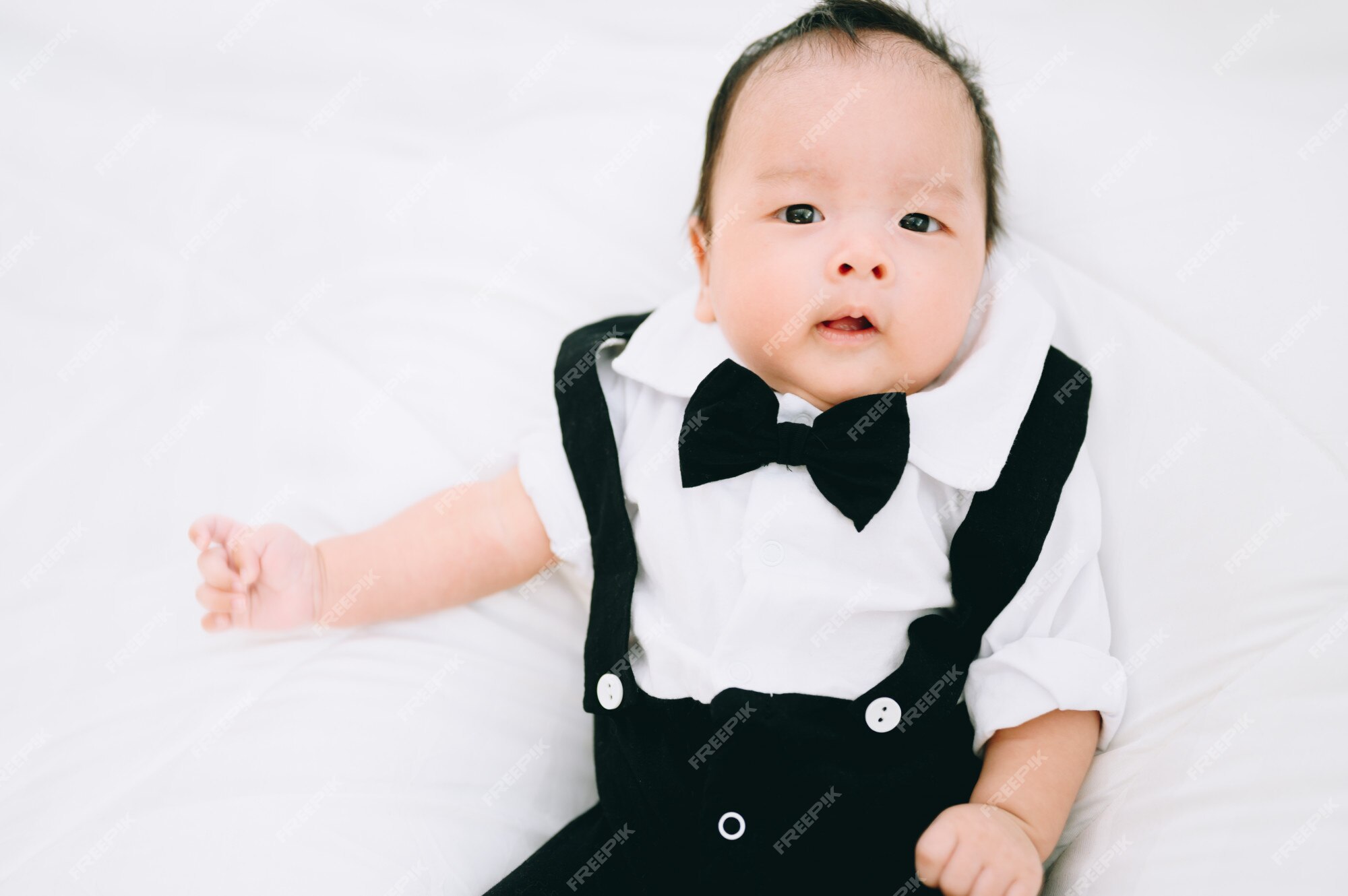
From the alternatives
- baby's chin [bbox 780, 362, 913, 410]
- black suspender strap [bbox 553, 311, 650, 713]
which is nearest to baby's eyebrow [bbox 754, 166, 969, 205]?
baby's chin [bbox 780, 362, 913, 410]

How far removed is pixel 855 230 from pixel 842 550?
38 cm

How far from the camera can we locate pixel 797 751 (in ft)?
3.52

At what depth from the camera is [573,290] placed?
1.53 meters

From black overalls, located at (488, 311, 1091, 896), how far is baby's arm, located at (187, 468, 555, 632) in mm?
146

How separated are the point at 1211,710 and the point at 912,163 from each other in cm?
69

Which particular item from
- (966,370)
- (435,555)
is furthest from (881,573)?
(435,555)

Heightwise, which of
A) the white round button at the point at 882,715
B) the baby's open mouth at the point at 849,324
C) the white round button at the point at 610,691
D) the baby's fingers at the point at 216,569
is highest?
the baby's open mouth at the point at 849,324

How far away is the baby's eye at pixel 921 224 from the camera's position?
115 centimetres

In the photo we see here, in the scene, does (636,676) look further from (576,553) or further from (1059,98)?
(1059,98)

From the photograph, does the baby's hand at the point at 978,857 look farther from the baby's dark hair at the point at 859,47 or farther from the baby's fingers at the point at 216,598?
the baby's fingers at the point at 216,598

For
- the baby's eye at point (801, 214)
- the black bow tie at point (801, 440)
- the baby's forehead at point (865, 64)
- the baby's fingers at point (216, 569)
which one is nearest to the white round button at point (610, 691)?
the black bow tie at point (801, 440)

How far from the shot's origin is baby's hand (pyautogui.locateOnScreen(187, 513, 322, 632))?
3.82 feet

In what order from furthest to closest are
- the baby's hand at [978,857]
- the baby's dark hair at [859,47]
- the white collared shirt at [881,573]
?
the baby's dark hair at [859,47] → the white collared shirt at [881,573] → the baby's hand at [978,857]

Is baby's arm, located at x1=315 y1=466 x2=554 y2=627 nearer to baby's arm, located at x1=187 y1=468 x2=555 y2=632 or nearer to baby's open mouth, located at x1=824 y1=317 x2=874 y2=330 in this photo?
baby's arm, located at x1=187 y1=468 x2=555 y2=632
